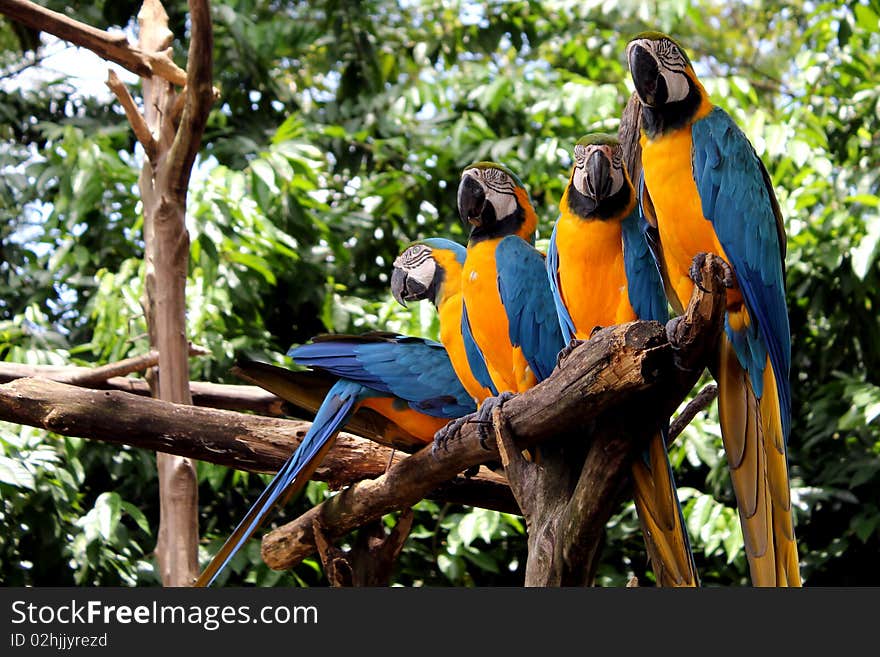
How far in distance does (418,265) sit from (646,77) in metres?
0.82

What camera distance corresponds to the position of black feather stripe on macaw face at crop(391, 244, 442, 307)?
2.48 metres

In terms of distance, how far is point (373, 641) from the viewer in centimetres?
177

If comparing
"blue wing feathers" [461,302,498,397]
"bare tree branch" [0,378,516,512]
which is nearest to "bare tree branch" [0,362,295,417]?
"bare tree branch" [0,378,516,512]

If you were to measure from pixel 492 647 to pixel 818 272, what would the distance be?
2.66 meters

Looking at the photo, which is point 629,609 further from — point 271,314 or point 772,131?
point 271,314

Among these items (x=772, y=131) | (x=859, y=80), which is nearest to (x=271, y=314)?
(x=772, y=131)

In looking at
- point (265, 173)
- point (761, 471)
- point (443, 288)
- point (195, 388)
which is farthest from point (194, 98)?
point (761, 471)

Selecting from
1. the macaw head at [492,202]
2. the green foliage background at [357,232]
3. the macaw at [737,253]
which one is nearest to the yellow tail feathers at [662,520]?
the macaw at [737,253]

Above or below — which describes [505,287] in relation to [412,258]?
below

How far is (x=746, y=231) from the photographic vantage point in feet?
6.12

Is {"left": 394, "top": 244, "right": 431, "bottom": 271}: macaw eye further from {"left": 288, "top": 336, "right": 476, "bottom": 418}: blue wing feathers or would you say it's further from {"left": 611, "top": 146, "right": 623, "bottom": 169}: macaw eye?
{"left": 611, "top": 146, "right": 623, "bottom": 169}: macaw eye

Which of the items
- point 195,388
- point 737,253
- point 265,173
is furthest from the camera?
point 265,173

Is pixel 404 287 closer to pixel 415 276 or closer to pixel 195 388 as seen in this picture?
pixel 415 276

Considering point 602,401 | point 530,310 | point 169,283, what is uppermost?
point 169,283
